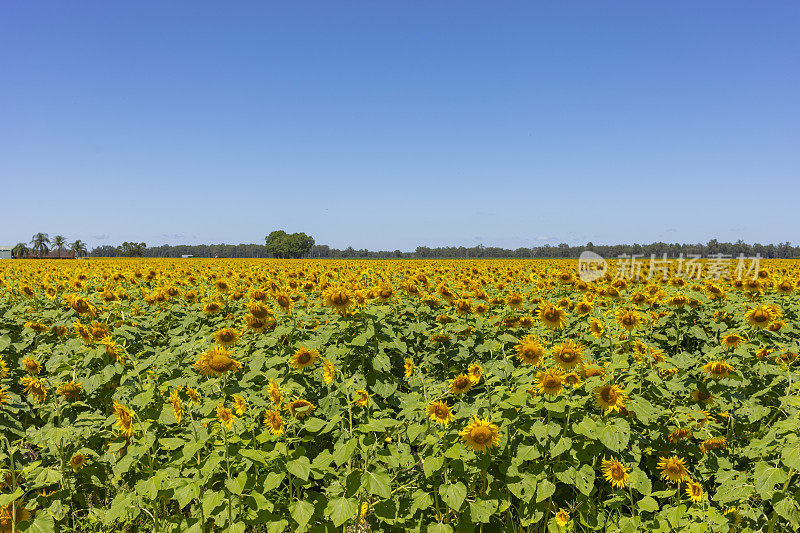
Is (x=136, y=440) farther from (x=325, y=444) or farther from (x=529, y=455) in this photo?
(x=529, y=455)

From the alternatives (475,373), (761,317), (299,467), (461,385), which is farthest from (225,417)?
(761,317)

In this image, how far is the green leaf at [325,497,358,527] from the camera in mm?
2930

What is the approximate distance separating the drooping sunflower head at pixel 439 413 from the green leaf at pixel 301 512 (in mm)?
1082

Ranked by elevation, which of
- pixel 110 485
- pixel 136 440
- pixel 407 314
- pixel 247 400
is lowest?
pixel 110 485

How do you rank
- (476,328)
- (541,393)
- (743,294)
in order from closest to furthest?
(541,393)
(476,328)
(743,294)

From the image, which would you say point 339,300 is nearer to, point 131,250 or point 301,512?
point 301,512

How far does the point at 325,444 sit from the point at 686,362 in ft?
13.5

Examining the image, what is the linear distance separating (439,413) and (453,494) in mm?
549

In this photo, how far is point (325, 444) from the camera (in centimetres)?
509

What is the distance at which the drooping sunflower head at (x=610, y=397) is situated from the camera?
3312mm

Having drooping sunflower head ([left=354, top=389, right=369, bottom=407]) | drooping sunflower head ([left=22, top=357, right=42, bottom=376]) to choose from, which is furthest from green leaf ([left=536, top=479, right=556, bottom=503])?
drooping sunflower head ([left=22, top=357, right=42, bottom=376])

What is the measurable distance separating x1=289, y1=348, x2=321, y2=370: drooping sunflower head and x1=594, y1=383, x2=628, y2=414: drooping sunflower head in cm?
256

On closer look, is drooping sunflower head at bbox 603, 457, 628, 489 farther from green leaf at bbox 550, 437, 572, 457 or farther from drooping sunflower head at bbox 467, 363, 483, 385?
drooping sunflower head at bbox 467, 363, 483, 385

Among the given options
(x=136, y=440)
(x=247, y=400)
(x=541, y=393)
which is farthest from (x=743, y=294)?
(x=136, y=440)
